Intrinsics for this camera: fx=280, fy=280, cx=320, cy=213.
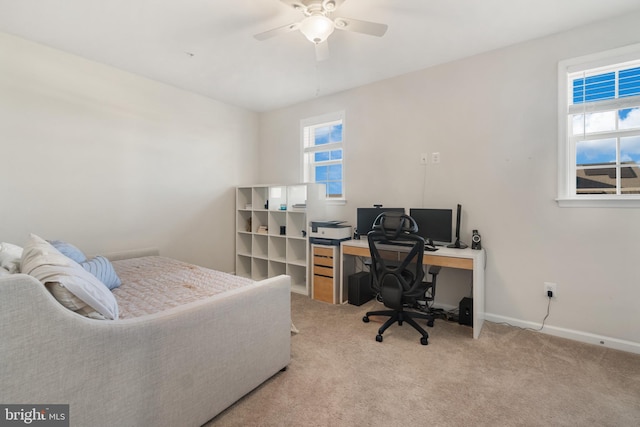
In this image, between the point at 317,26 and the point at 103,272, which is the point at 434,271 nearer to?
the point at 317,26

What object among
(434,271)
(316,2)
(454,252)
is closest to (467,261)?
(454,252)

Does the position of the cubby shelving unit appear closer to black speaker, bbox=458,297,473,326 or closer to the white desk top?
the white desk top

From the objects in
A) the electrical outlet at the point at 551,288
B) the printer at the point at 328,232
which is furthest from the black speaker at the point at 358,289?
the electrical outlet at the point at 551,288

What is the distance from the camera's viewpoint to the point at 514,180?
2.73 m

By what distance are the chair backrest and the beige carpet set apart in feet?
1.42

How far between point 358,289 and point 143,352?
2.35 metres

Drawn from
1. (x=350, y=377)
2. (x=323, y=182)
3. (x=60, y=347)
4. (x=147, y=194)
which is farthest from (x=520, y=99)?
(x=147, y=194)

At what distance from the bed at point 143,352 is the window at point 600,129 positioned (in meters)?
2.72

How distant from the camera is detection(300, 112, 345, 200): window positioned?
3996 millimetres

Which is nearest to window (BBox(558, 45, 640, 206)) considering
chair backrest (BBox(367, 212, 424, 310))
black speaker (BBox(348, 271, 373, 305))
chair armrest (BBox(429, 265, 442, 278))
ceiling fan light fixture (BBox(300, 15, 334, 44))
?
chair armrest (BBox(429, 265, 442, 278))

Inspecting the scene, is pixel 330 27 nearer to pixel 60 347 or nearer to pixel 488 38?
pixel 488 38

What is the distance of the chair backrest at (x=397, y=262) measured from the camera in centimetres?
236

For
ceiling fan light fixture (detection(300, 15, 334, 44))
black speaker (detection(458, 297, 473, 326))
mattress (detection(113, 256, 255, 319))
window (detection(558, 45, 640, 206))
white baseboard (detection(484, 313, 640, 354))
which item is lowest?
white baseboard (detection(484, 313, 640, 354))

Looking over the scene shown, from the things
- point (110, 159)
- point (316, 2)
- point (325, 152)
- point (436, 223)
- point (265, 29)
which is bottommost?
point (436, 223)
